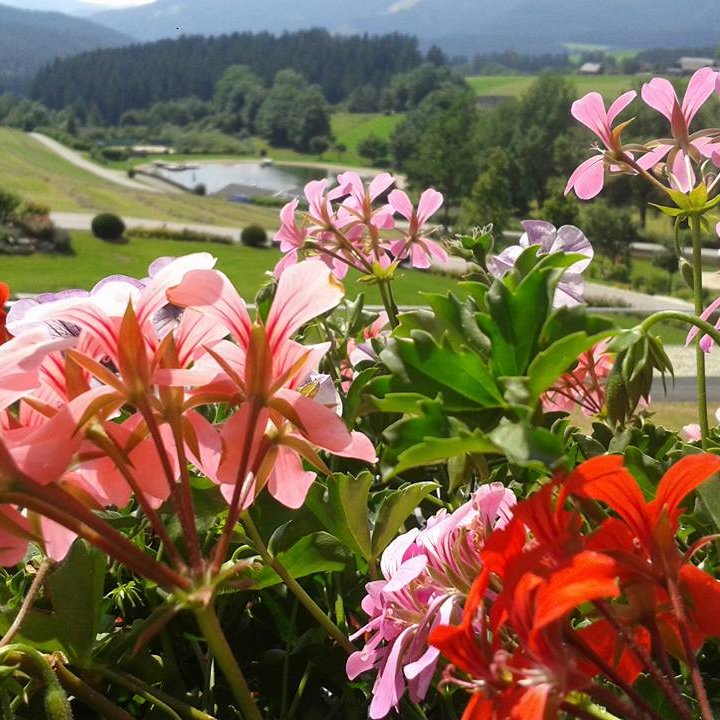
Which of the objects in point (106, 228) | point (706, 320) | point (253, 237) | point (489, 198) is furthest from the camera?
point (489, 198)

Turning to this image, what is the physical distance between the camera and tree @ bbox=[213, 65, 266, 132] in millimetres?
63688

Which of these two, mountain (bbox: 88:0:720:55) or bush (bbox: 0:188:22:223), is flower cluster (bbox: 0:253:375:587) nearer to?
bush (bbox: 0:188:22:223)

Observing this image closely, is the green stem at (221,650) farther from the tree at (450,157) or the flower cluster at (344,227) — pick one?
the tree at (450,157)

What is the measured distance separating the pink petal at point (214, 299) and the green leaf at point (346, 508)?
139 mm

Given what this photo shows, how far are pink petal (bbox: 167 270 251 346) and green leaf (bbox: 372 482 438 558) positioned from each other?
6.0 inches

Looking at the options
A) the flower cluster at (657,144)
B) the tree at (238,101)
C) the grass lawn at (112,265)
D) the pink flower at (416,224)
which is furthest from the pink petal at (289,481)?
the tree at (238,101)

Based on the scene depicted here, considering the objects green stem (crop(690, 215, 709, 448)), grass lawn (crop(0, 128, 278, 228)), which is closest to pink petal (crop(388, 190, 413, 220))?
green stem (crop(690, 215, 709, 448))

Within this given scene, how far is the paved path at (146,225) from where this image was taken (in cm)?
2791

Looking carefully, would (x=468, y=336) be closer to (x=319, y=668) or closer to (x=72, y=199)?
(x=319, y=668)

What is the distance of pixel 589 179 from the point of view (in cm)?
81

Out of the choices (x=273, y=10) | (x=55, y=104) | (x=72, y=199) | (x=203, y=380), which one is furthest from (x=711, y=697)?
(x=273, y=10)

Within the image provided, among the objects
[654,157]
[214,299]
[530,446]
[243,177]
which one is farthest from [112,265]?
[243,177]

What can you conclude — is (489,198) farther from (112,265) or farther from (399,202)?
(399,202)

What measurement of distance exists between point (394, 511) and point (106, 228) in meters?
25.3
